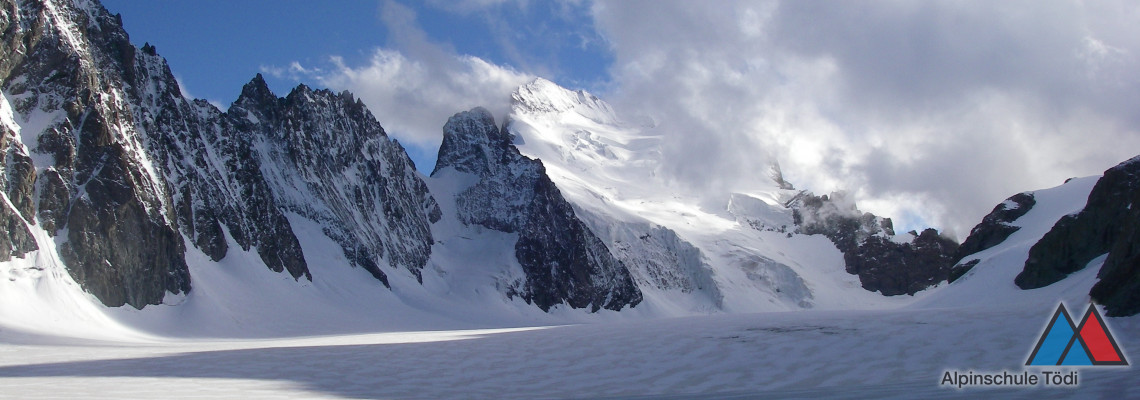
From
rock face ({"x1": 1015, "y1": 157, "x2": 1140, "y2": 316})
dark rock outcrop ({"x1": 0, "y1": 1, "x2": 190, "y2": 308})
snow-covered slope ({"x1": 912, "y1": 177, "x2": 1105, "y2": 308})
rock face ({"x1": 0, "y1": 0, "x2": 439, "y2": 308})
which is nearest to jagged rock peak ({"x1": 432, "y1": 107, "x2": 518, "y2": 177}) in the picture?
rock face ({"x1": 0, "y1": 0, "x2": 439, "y2": 308})

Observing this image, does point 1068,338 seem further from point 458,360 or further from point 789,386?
point 458,360

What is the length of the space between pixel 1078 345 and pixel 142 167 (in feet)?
245

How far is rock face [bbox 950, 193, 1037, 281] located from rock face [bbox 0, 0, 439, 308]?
76340 millimetres

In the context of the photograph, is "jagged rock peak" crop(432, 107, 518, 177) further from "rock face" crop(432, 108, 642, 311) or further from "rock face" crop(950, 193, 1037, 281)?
"rock face" crop(950, 193, 1037, 281)

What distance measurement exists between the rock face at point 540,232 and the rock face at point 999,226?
66310 millimetres

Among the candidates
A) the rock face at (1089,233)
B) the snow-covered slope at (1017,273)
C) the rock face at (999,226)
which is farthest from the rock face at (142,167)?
the rock face at (999,226)

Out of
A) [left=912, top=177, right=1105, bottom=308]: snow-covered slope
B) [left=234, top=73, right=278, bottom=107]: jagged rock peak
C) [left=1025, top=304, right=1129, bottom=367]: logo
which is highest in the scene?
[left=234, top=73, right=278, bottom=107]: jagged rock peak

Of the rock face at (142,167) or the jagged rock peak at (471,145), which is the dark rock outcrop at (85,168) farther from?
the jagged rock peak at (471,145)

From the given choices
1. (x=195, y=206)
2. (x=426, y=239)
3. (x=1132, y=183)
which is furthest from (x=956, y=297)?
(x=426, y=239)

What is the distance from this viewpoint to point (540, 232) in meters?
153

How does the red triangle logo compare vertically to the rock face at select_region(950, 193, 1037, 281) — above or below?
below

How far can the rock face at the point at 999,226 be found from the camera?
9691 centimetres

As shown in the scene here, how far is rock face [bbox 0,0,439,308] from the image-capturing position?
211ft

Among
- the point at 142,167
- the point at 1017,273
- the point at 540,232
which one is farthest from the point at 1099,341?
the point at 540,232
